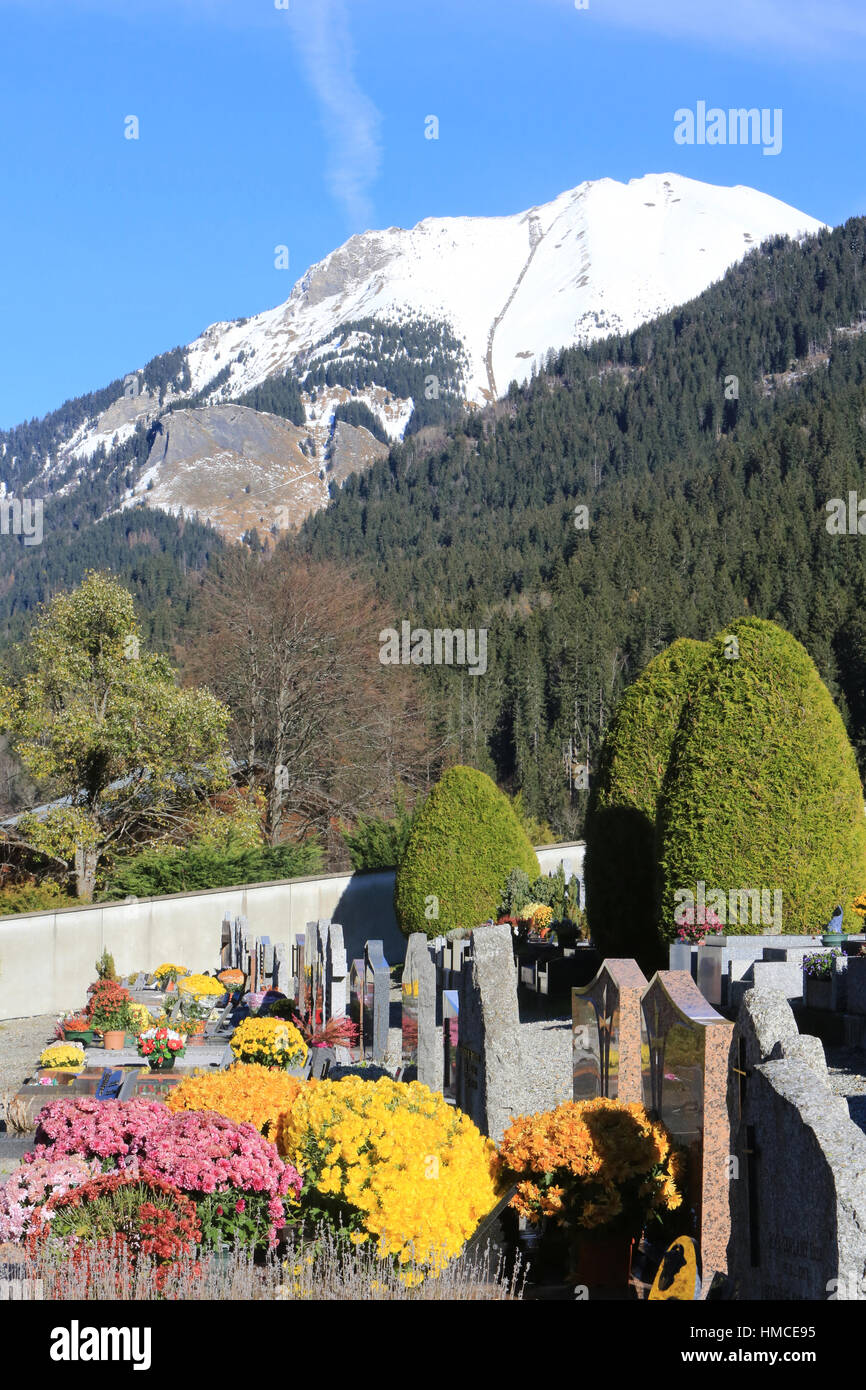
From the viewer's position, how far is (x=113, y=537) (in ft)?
554

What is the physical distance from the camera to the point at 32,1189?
6.09m

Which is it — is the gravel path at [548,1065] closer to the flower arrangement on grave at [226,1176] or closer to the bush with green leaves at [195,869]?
the flower arrangement on grave at [226,1176]

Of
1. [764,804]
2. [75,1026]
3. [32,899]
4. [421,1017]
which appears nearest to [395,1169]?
[421,1017]

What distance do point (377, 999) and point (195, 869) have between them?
1190 cm

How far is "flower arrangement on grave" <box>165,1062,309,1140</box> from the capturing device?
306 inches

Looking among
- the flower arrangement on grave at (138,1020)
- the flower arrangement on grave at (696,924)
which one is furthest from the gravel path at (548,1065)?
the flower arrangement on grave at (138,1020)

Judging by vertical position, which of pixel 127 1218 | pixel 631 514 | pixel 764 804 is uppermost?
pixel 631 514

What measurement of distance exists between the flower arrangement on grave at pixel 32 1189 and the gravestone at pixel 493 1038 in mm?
3053

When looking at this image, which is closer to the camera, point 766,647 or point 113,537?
point 766,647

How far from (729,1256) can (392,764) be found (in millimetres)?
33222

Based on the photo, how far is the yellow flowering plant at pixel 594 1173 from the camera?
635 cm

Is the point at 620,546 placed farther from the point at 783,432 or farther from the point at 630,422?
the point at 630,422

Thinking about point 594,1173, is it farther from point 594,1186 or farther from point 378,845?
point 378,845
